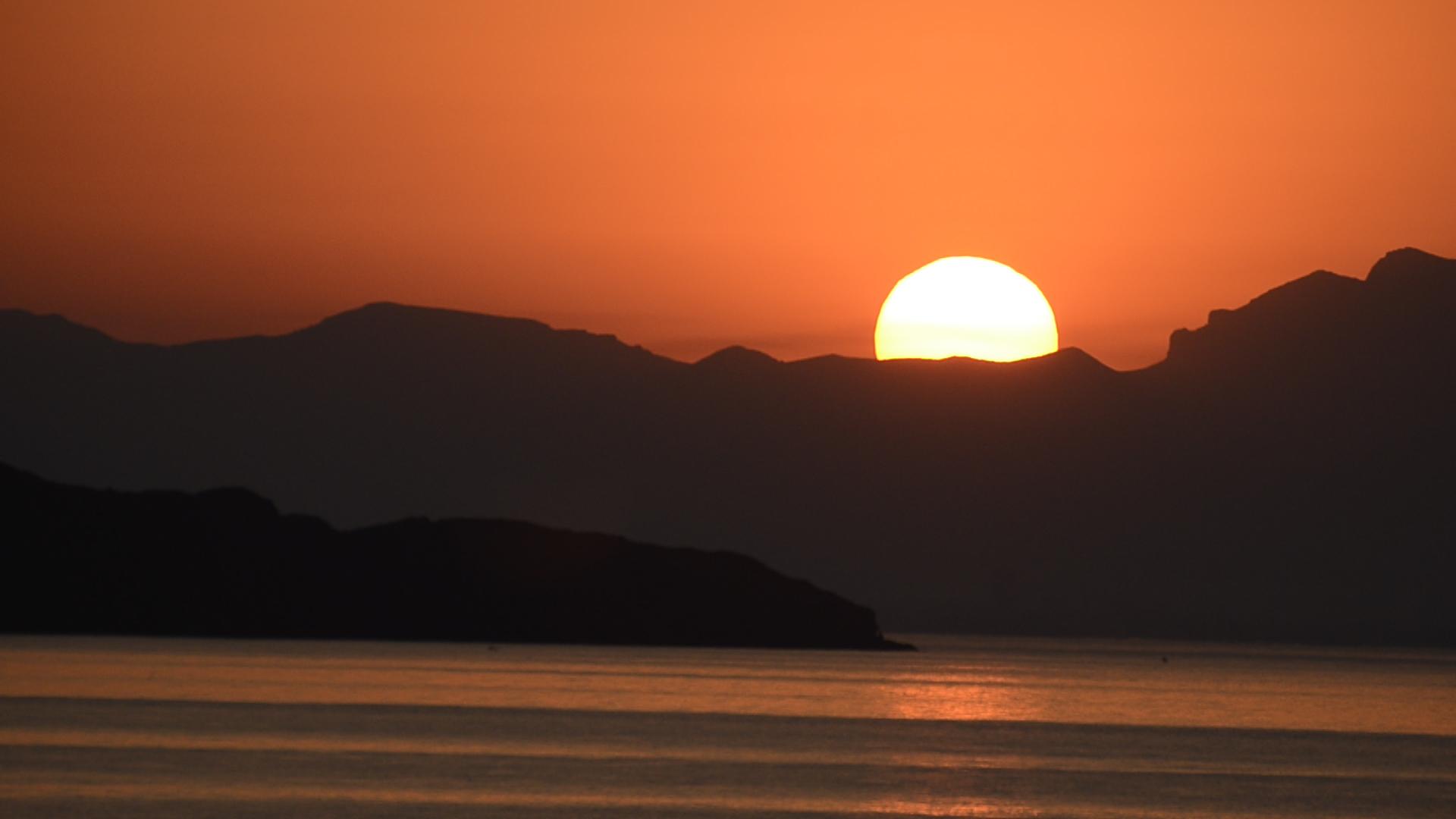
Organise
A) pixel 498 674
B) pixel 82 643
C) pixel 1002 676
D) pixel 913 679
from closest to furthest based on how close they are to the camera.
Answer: pixel 498 674 < pixel 913 679 < pixel 1002 676 < pixel 82 643

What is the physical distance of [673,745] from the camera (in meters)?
70.6

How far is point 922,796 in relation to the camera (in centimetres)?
5475

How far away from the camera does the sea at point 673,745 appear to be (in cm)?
5144

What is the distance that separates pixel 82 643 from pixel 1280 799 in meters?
132

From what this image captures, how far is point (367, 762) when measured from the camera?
5900cm

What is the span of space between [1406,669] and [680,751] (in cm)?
14655

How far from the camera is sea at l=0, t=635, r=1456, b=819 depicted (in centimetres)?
5144

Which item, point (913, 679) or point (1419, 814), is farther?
point (913, 679)

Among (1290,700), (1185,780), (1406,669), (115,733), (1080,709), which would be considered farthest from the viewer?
(1406,669)

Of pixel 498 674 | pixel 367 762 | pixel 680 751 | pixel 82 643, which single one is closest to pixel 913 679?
pixel 498 674

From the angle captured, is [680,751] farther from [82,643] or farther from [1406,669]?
[1406,669]

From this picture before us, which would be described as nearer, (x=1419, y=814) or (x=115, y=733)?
(x=1419, y=814)

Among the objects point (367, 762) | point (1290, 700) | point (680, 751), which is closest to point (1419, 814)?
point (680, 751)

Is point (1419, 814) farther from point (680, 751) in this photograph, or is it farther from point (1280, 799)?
point (680, 751)
